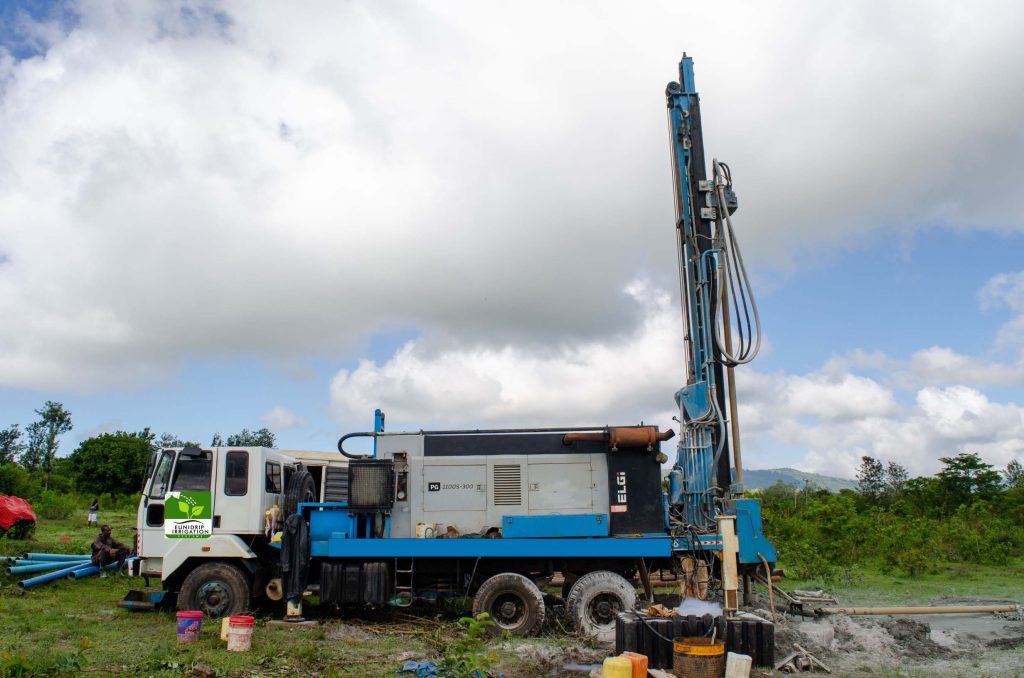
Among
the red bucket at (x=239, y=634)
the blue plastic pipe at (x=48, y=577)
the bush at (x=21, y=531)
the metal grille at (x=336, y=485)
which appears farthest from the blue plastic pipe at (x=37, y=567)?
the red bucket at (x=239, y=634)

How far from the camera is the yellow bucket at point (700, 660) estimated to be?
8898 mm

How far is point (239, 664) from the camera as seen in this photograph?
9617 mm

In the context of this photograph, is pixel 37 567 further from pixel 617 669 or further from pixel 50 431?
pixel 50 431

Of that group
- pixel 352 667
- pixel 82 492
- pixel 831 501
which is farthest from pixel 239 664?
pixel 82 492

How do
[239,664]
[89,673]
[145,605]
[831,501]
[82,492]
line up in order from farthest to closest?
1. [82,492]
2. [831,501]
3. [145,605]
4. [239,664]
5. [89,673]

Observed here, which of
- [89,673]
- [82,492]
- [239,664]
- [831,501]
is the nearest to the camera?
[89,673]

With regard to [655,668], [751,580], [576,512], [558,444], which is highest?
[558,444]

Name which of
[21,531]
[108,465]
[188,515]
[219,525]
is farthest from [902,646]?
[108,465]

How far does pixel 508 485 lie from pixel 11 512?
16022 millimetres

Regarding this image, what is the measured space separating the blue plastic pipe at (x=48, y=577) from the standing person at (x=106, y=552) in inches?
12.8

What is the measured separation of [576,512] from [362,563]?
11.7 ft

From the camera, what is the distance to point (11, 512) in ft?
69.5

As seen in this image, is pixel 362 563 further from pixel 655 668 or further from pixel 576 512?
pixel 655 668

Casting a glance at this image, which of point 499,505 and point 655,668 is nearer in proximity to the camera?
point 655,668
